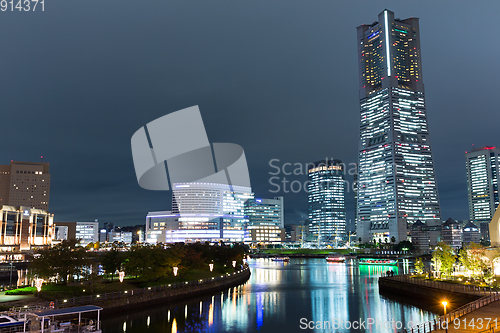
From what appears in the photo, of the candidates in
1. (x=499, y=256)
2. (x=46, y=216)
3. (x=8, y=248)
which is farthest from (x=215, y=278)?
(x=46, y=216)

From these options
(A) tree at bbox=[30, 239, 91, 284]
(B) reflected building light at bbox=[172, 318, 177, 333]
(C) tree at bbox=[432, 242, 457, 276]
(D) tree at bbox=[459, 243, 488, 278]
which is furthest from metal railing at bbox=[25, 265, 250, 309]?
(D) tree at bbox=[459, 243, 488, 278]

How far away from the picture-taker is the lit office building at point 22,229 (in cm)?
12519

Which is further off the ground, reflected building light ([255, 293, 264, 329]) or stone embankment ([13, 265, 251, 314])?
stone embankment ([13, 265, 251, 314])

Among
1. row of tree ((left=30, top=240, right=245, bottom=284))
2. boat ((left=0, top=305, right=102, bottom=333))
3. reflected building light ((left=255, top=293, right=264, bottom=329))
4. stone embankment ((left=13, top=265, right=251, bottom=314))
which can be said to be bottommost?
reflected building light ((left=255, top=293, right=264, bottom=329))

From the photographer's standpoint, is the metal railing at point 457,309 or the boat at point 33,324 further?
the boat at point 33,324

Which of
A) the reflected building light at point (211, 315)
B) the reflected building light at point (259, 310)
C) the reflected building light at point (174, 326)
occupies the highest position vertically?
the reflected building light at point (174, 326)

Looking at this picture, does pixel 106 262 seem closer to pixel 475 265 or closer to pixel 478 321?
pixel 478 321

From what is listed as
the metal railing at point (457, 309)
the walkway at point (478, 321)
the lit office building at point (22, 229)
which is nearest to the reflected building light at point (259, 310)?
the metal railing at point (457, 309)

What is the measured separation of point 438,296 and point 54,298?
47.6 m

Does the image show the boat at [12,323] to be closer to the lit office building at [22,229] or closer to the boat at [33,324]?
the boat at [33,324]

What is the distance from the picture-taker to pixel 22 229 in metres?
133

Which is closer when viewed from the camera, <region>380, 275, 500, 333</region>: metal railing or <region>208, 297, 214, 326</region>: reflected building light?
<region>380, 275, 500, 333</region>: metal railing

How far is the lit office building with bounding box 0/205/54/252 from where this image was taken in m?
125

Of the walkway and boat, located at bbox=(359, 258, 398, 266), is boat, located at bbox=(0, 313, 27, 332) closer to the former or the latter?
the walkway
